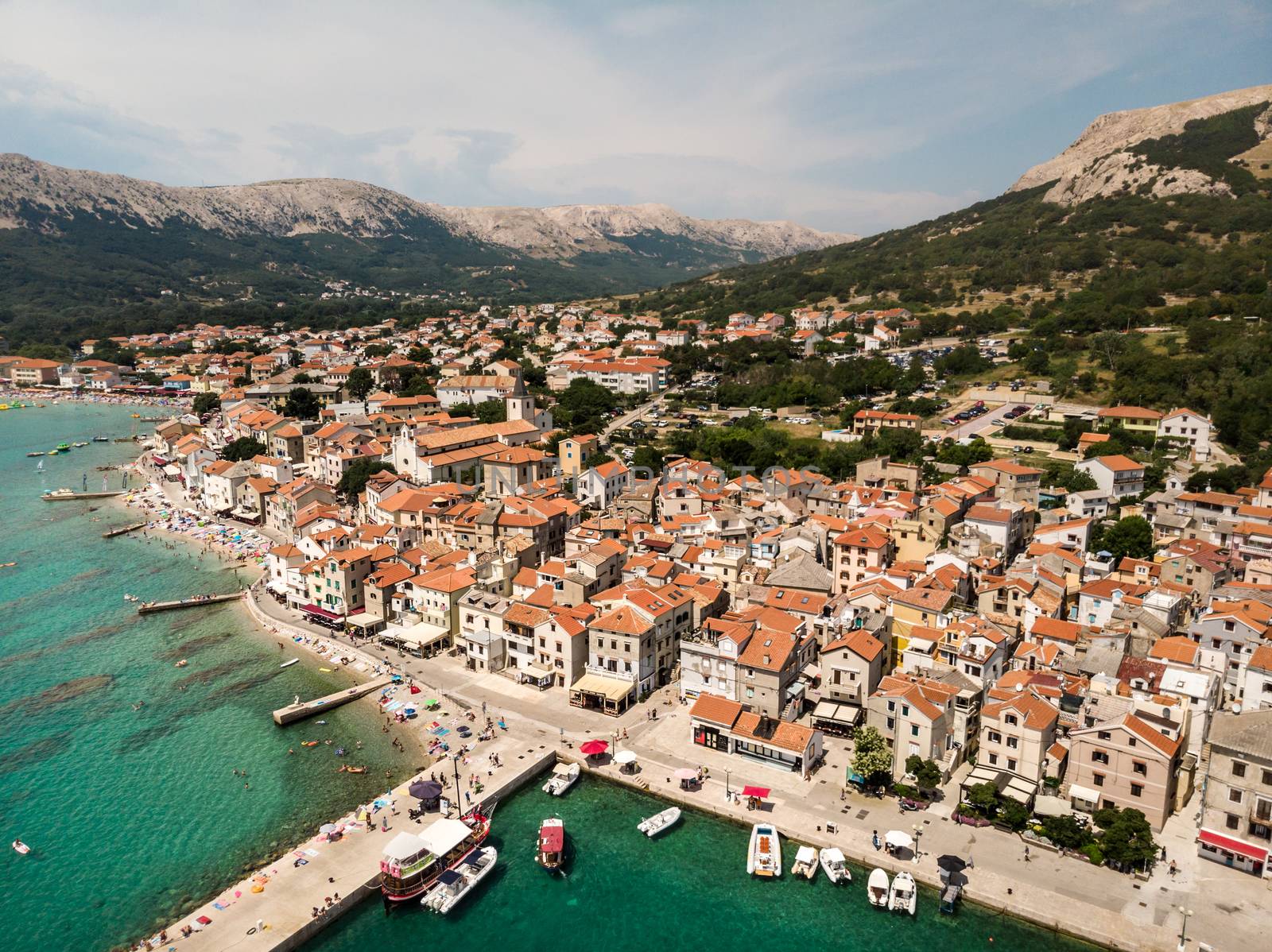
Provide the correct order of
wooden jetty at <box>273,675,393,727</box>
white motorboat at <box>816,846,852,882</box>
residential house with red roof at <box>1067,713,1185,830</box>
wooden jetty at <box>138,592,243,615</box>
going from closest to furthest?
white motorboat at <box>816,846,852,882</box> < residential house with red roof at <box>1067,713,1185,830</box> < wooden jetty at <box>273,675,393,727</box> < wooden jetty at <box>138,592,243,615</box>

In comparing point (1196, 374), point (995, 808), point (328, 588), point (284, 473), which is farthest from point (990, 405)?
point (284, 473)

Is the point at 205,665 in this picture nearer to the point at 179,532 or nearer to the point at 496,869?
the point at 496,869

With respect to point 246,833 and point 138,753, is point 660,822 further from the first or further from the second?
point 138,753

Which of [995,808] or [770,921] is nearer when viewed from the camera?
[770,921]

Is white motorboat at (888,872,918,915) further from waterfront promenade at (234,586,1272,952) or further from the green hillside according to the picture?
the green hillside

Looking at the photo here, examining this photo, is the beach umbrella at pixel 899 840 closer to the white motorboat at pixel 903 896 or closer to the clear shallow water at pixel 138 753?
the white motorboat at pixel 903 896

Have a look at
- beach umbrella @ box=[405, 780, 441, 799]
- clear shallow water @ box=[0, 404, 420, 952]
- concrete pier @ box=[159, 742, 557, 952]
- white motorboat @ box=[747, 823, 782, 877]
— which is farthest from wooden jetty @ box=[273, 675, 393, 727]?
white motorboat @ box=[747, 823, 782, 877]
